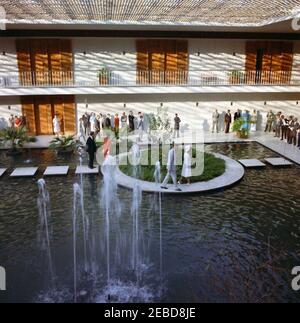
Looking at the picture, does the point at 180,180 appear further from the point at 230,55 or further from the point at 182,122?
the point at 230,55

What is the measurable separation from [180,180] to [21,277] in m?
6.71

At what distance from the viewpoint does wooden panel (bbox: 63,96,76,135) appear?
2211cm

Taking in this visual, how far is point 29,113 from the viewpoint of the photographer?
22.0 m

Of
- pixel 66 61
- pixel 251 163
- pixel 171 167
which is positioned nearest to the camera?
pixel 171 167

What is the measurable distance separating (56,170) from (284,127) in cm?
1316

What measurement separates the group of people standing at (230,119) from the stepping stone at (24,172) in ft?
40.3

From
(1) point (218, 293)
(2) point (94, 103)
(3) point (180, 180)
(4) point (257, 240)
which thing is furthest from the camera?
(2) point (94, 103)

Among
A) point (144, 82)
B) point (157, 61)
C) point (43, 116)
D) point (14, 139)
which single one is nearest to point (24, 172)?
point (14, 139)

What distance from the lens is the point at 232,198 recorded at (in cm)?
1150

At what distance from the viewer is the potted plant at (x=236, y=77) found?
22.4 metres

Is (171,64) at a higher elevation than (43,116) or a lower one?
higher

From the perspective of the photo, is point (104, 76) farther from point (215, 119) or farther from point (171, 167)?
point (171, 167)

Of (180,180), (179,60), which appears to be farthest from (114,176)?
(179,60)

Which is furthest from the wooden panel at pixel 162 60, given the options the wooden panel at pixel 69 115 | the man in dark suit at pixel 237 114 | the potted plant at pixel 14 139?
the potted plant at pixel 14 139
